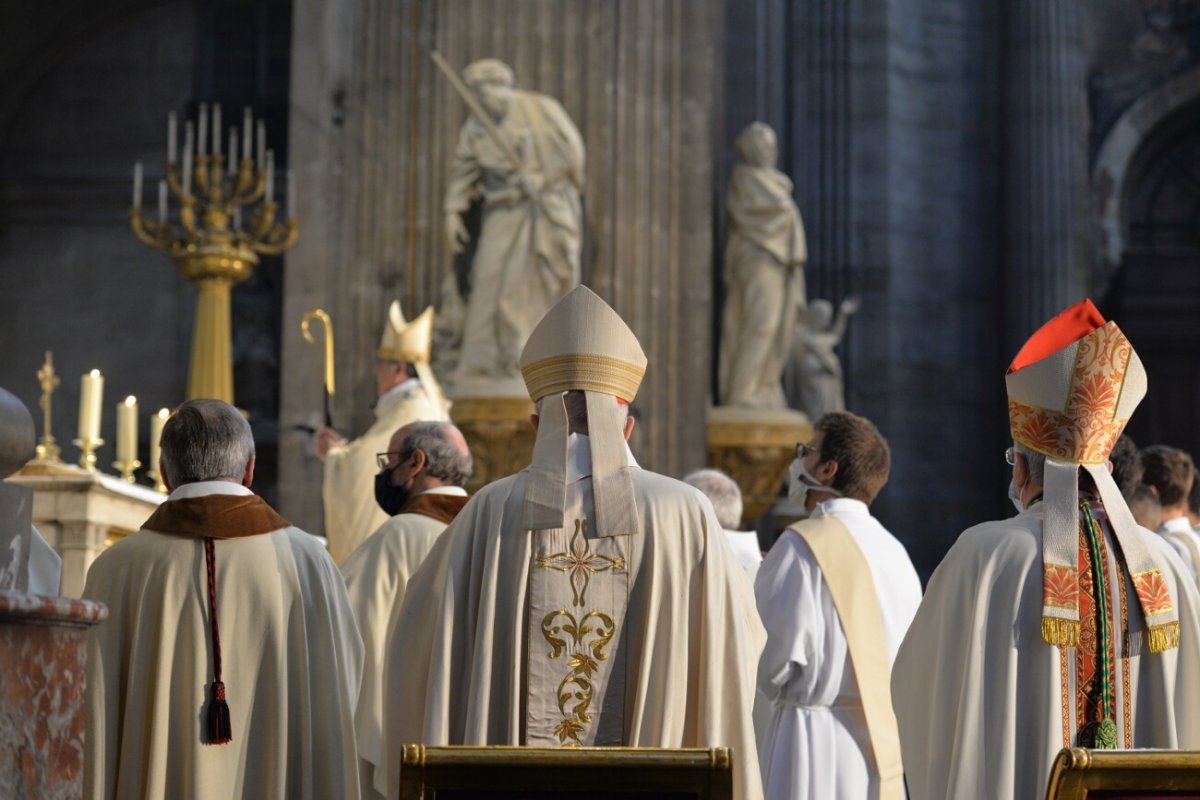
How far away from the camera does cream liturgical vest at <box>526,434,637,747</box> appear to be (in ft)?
13.7

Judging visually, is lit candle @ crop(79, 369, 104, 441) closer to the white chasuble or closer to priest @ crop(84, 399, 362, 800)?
priest @ crop(84, 399, 362, 800)

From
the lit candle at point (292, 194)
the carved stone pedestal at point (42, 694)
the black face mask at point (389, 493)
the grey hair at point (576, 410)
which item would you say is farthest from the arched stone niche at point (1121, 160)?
the carved stone pedestal at point (42, 694)

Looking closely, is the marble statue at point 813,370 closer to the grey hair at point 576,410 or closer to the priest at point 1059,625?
the priest at point 1059,625

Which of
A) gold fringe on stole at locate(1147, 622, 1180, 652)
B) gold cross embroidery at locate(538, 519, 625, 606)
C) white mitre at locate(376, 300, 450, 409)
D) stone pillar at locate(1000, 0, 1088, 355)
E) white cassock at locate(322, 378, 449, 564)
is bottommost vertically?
gold fringe on stole at locate(1147, 622, 1180, 652)

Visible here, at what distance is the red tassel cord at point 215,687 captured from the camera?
4520 mm

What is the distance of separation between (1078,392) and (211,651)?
1.97m

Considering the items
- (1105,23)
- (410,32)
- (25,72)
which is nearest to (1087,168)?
(1105,23)

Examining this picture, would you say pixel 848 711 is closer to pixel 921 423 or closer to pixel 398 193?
pixel 398 193

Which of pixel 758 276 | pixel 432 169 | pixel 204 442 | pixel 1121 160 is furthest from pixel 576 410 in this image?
pixel 1121 160

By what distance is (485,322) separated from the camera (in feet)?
36.9

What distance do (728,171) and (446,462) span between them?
10464 mm

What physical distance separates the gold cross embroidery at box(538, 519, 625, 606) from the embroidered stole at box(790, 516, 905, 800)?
1.59 meters

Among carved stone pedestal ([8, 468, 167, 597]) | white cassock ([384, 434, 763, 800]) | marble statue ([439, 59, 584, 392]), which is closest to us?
white cassock ([384, 434, 763, 800])

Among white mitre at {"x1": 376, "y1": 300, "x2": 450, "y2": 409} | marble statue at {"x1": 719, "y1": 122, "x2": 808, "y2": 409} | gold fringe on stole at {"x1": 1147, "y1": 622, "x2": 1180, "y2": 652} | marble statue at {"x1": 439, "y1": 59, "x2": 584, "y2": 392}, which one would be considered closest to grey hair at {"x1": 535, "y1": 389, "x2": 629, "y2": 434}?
gold fringe on stole at {"x1": 1147, "y1": 622, "x2": 1180, "y2": 652}
